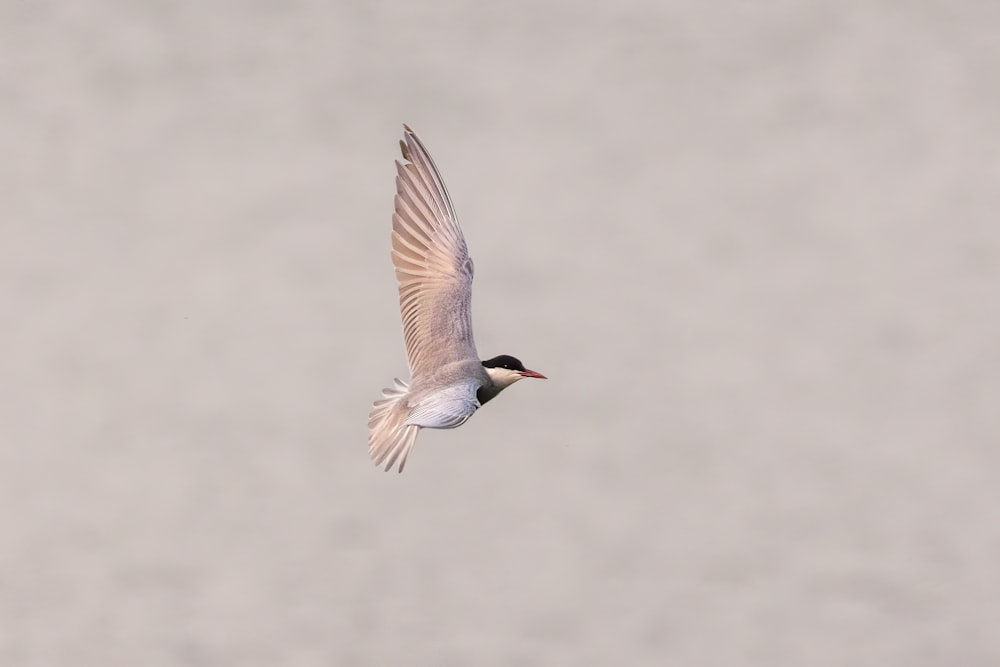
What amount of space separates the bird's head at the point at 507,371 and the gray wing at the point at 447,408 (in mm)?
404

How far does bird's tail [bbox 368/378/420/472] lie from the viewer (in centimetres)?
1080

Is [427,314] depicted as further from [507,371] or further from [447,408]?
[447,408]

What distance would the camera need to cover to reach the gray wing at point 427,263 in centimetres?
1177

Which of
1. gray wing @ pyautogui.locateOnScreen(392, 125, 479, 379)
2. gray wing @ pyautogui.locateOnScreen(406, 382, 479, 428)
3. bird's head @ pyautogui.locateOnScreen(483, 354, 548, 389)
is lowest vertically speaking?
gray wing @ pyautogui.locateOnScreen(406, 382, 479, 428)

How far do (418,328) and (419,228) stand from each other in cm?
77

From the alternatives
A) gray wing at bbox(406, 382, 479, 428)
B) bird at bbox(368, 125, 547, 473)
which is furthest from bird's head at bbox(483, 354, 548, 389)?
gray wing at bbox(406, 382, 479, 428)

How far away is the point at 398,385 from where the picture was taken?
11734mm

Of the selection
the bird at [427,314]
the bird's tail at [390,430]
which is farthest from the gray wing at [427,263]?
the bird's tail at [390,430]

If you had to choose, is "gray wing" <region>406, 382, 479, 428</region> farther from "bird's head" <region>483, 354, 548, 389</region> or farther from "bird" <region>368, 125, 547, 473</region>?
"bird's head" <region>483, 354, 548, 389</region>

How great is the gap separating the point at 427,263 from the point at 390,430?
1580mm

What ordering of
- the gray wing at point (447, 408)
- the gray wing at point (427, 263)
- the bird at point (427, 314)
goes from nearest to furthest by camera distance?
1. the gray wing at point (447, 408)
2. the bird at point (427, 314)
3. the gray wing at point (427, 263)

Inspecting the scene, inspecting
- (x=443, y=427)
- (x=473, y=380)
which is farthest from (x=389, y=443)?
(x=443, y=427)

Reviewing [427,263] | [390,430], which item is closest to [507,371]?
[390,430]

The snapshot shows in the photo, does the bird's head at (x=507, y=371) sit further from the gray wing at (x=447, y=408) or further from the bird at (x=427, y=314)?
the gray wing at (x=447, y=408)
